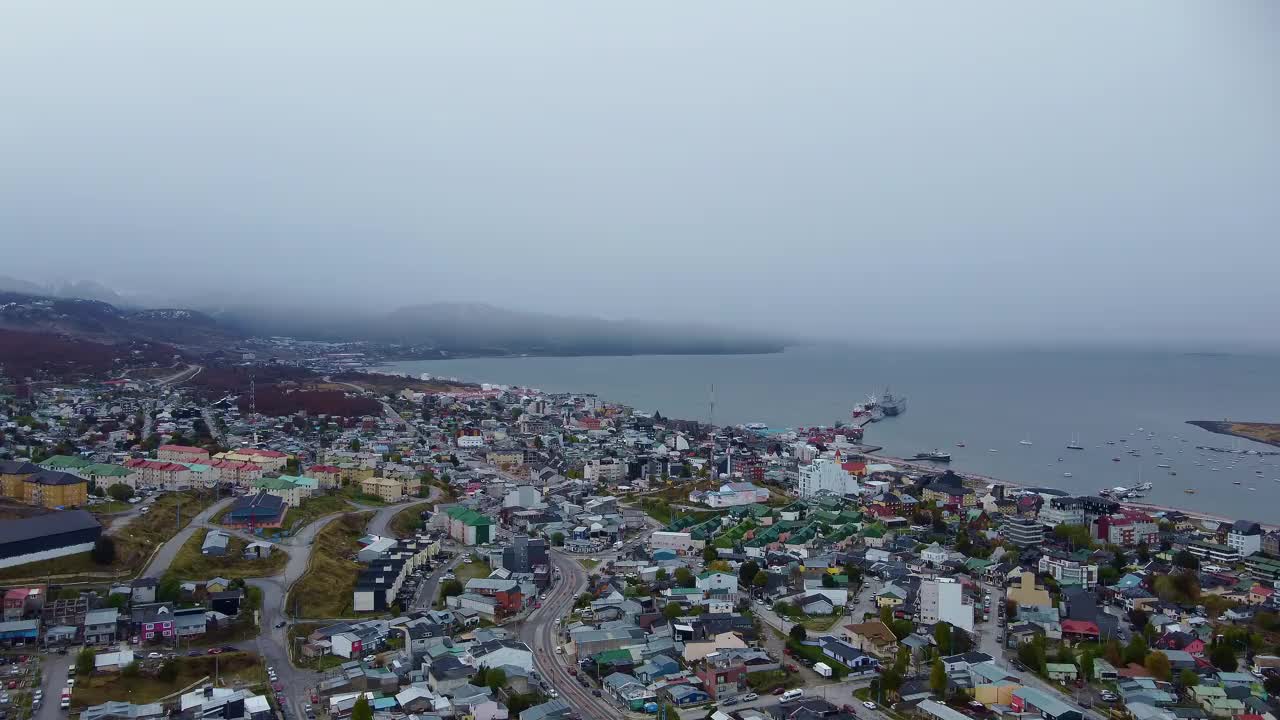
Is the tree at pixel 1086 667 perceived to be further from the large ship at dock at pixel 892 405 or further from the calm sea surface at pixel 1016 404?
the large ship at dock at pixel 892 405

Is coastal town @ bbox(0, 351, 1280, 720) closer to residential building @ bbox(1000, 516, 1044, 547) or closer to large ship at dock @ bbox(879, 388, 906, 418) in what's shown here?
residential building @ bbox(1000, 516, 1044, 547)

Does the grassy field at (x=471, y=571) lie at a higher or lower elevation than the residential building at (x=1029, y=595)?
lower

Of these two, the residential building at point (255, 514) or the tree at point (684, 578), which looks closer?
the tree at point (684, 578)

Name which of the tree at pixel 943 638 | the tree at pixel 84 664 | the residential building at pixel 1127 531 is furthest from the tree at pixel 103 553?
the residential building at pixel 1127 531

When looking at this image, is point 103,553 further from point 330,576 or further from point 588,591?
point 588,591

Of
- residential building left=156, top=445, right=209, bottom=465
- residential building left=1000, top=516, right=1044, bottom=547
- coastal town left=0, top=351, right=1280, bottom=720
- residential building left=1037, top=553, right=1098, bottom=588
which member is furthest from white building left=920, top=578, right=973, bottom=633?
residential building left=156, top=445, right=209, bottom=465

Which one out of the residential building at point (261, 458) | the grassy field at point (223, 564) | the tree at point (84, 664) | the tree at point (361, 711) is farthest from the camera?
the residential building at point (261, 458)
